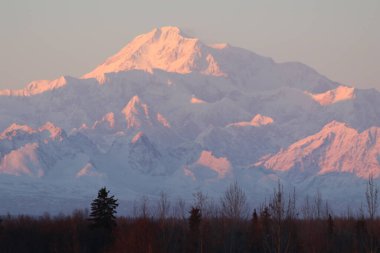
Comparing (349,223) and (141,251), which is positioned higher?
(349,223)

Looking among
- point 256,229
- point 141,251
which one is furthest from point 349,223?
point 141,251

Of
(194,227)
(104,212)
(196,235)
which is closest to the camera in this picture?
(194,227)

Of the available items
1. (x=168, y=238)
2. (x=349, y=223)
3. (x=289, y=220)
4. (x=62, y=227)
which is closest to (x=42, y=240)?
(x=62, y=227)

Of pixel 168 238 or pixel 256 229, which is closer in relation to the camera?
pixel 168 238

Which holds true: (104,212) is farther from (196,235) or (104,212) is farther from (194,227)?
(196,235)

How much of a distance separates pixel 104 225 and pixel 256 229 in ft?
49.9

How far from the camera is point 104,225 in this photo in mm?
104250

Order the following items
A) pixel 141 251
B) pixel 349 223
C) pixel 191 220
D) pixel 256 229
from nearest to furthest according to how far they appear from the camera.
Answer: pixel 141 251, pixel 191 220, pixel 256 229, pixel 349 223

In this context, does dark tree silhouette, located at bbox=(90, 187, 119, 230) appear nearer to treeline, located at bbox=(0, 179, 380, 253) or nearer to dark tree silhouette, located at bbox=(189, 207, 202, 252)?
treeline, located at bbox=(0, 179, 380, 253)

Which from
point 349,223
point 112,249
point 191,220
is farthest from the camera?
point 349,223

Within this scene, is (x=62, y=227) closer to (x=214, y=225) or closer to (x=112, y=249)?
(x=214, y=225)

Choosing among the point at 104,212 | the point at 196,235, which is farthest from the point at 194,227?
the point at 104,212

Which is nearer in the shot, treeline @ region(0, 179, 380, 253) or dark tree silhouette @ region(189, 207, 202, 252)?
treeline @ region(0, 179, 380, 253)

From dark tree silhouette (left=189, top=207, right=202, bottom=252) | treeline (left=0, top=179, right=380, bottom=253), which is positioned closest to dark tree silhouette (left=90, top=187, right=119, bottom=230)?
treeline (left=0, top=179, right=380, bottom=253)
